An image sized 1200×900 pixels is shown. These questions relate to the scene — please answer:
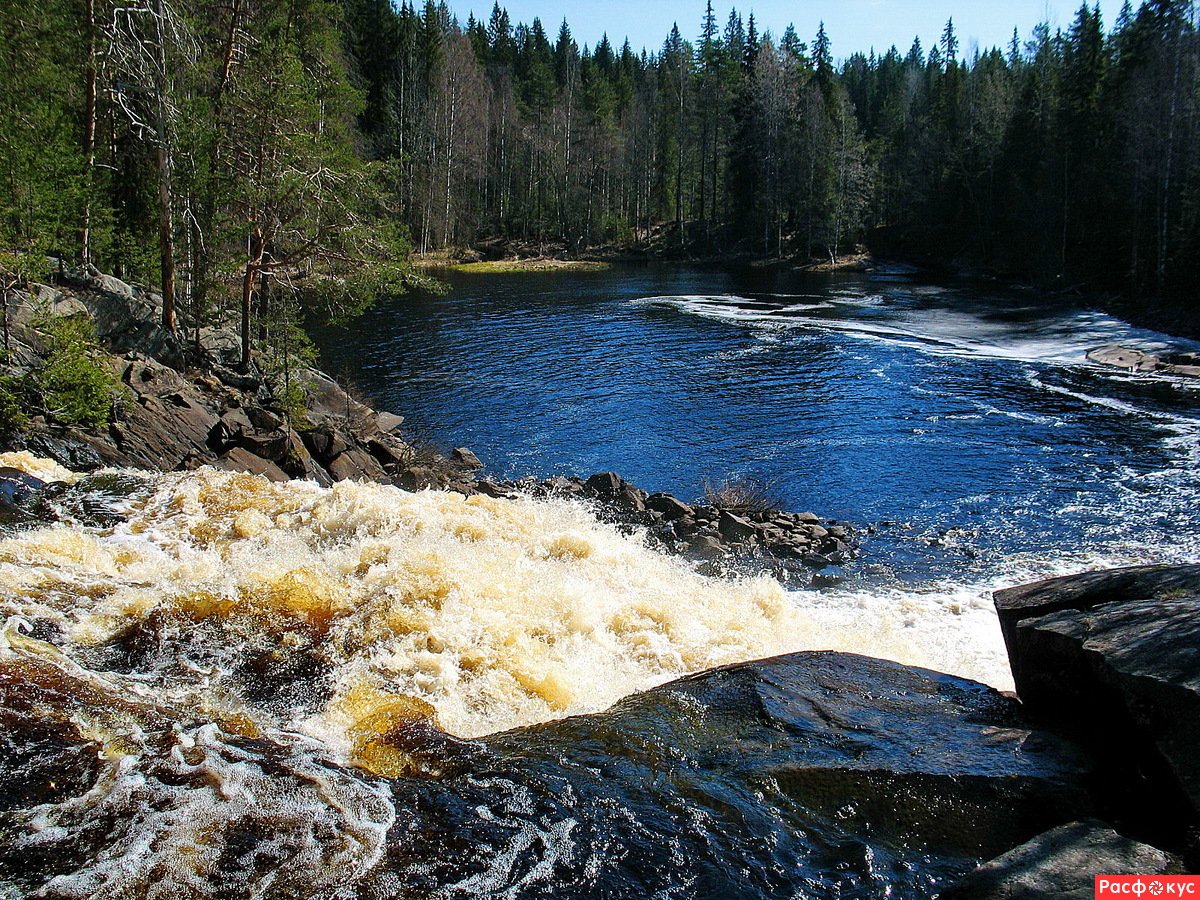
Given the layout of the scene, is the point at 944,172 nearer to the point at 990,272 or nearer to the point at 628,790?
the point at 990,272

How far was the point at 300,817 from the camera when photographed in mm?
5859

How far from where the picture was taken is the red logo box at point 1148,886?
4.80m

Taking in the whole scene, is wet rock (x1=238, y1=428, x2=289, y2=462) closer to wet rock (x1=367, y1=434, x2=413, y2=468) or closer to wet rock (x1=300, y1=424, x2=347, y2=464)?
wet rock (x1=300, y1=424, x2=347, y2=464)

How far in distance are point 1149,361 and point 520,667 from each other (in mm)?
29422

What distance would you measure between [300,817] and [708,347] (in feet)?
99.9

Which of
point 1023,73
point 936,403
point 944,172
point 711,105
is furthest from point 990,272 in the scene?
point 936,403

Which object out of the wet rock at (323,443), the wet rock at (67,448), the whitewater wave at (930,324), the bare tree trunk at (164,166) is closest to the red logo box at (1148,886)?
the wet rock at (67,448)

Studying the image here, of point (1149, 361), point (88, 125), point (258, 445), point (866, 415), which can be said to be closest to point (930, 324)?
point (1149, 361)

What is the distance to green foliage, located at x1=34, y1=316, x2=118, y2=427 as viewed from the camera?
1416 centimetres

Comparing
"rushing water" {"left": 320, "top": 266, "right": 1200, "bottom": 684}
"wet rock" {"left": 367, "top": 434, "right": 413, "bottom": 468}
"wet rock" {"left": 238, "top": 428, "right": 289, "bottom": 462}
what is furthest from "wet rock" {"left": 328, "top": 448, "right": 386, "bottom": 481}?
"rushing water" {"left": 320, "top": 266, "right": 1200, "bottom": 684}

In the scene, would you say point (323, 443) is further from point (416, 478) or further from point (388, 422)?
point (388, 422)

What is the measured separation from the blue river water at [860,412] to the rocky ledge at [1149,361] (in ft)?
2.92

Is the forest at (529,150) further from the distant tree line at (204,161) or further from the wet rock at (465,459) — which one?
the wet rock at (465,459)

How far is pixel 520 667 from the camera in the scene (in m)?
9.06
